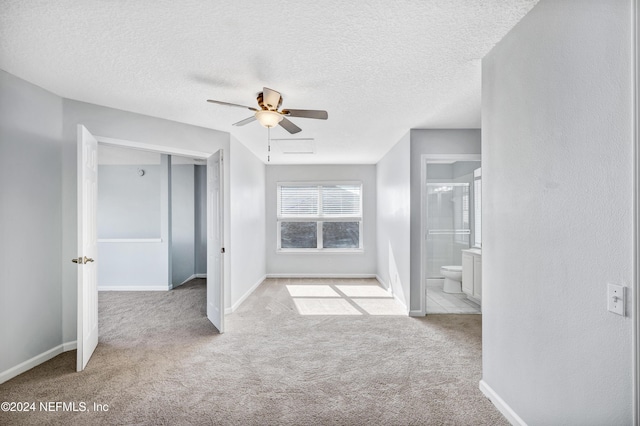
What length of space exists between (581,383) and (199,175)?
6640 millimetres

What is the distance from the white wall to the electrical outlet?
3942mm

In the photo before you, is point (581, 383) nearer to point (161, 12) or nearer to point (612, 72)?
point (612, 72)

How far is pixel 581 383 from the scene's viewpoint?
1.45 metres

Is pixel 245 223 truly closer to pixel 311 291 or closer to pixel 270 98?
pixel 311 291

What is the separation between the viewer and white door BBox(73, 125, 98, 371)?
105 inches

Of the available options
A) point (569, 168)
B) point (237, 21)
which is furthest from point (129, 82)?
point (569, 168)

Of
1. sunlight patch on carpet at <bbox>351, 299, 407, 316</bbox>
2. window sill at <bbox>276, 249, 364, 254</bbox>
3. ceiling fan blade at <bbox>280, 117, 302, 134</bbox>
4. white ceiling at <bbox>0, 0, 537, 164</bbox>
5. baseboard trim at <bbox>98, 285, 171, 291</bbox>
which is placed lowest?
sunlight patch on carpet at <bbox>351, 299, 407, 316</bbox>

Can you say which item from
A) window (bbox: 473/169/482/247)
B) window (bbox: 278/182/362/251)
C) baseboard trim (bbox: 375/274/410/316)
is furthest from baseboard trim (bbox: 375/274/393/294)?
window (bbox: 473/169/482/247)

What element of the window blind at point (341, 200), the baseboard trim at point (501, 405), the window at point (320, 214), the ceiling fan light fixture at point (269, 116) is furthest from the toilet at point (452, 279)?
the ceiling fan light fixture at point (269, 116)

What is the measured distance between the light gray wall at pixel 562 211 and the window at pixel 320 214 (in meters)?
4.73

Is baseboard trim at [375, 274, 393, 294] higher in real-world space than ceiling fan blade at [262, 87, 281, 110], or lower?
lower

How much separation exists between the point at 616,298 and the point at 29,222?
410 centimetres

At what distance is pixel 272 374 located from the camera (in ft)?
8.66

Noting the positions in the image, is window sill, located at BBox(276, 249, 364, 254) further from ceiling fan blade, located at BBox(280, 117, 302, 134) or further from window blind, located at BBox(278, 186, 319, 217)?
ceiling fan blade, located at BBox(280, 117, 302, 134)
